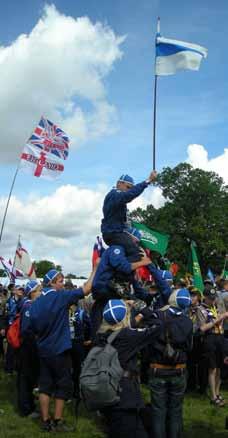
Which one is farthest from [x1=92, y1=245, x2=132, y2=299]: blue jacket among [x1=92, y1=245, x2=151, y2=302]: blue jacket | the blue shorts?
the blue shorts

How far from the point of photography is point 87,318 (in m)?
11.0

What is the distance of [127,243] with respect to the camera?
7617 mm

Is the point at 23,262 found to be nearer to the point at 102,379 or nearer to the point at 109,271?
the point at 109,271

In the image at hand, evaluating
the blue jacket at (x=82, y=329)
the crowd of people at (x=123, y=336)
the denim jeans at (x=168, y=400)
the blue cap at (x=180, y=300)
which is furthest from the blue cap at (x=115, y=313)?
the blue jacket at (x=82, y=329)

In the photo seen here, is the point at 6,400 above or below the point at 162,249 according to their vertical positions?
below

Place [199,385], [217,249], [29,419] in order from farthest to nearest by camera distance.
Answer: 1. [217,249]
2. [199,385]
3. [29,419]

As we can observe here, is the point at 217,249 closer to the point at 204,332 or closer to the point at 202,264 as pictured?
the point at 202,264

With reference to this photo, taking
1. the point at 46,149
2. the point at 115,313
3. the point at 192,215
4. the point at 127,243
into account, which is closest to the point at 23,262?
the point at 46,149

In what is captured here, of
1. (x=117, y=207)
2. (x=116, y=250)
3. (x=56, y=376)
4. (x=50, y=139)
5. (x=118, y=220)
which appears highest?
(x=50, y=139)

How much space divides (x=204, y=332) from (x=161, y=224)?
47.4 meters

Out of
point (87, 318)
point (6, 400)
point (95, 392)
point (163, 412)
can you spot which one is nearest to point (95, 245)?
point (87, 318)

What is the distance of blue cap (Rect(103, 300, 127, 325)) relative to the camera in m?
5.66

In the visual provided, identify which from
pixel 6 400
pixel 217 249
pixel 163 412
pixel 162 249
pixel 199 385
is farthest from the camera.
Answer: pixel 217 249

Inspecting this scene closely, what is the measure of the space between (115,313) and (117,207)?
2.16 meters
